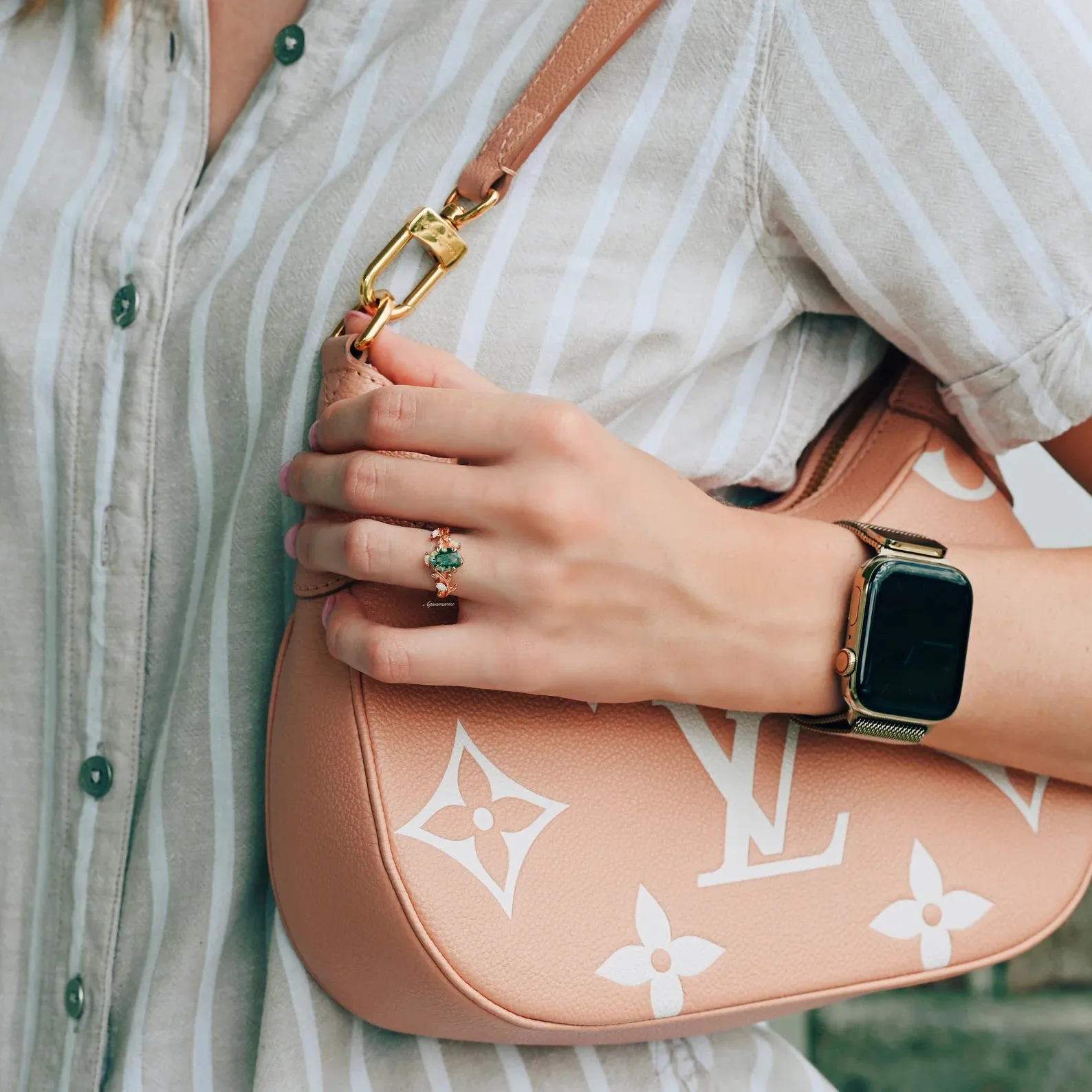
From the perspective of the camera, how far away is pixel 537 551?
0.55m

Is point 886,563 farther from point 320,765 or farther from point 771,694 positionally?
point 320,765

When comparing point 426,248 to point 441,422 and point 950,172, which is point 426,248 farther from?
point 950,172

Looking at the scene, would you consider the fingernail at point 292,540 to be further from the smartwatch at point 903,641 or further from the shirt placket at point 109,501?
the smartwatch at point 903,641

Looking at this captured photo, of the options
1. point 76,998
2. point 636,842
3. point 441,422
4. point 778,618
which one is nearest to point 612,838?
point 636,842

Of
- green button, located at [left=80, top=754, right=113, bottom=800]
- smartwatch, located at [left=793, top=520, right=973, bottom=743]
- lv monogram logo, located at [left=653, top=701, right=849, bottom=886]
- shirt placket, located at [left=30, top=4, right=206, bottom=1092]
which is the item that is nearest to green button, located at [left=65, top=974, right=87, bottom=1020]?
shirt placket, located at [left=30, top=4, right=206, bottom=1092]

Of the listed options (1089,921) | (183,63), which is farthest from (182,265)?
(1089,921)

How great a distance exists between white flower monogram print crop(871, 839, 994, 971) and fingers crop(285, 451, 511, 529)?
0.39 m

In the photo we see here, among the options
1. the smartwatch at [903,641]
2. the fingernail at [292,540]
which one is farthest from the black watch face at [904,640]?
the fingernail at [292,540]

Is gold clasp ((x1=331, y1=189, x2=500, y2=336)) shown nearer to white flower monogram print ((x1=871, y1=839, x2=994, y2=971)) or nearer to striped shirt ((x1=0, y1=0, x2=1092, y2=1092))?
striped shirt ((x1=0, y1=0, x2=1092, y2=1092))

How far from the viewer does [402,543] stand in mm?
533

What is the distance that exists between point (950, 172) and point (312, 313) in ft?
1.24

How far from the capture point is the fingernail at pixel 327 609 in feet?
1.87

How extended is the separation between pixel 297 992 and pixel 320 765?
0.53 feet

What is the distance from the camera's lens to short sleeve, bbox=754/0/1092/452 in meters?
0.57
